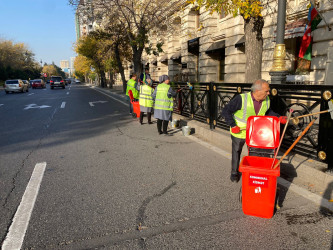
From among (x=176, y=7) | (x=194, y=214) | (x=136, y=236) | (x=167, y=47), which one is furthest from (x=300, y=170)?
(x=167, y=47)

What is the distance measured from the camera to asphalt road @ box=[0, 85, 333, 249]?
2631 millimetres

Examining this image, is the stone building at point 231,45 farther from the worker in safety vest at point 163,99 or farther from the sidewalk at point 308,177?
the sidewalk at point 308,177

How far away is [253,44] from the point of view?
294 inches

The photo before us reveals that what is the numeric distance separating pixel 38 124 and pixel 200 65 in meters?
14.2

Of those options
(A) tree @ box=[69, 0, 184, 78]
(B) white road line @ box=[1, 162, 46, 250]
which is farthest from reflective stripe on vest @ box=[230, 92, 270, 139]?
(A) tree @ box=[69, 0, 184, 78]

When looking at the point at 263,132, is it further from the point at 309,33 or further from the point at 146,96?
the point at 309,33

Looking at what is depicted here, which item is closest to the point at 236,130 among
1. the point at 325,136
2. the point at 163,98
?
the point at 325,136

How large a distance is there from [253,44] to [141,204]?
19.7 feet

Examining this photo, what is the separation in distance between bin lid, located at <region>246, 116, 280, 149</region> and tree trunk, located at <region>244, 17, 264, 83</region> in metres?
4.70

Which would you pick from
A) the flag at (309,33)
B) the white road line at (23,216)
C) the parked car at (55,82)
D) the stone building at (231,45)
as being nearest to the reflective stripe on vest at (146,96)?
the stone building at (231,45)

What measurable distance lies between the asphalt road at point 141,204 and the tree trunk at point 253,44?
312cm

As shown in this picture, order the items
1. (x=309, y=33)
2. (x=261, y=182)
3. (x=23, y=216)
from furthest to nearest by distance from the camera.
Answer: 1. (x=309, y=33)
2. (x=23, y=216)
3. (x=261, y=182)

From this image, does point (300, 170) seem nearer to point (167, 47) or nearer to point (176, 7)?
point (176, 7)

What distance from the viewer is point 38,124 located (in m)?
9.16
